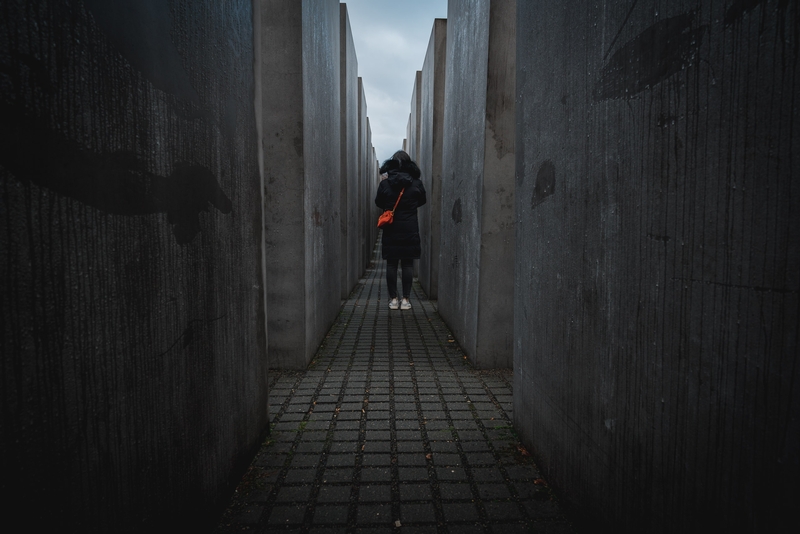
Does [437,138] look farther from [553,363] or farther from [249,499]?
[249,499]

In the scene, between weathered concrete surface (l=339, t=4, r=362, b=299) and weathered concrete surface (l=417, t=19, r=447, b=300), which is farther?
weathered concrete surface (l=417, t=19, r=447, b=300)

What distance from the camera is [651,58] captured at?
1.47m

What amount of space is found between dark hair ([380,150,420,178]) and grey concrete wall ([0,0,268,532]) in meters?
4.68

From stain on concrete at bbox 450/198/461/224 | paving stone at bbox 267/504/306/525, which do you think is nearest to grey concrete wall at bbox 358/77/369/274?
stain on concrete at bbox 450/198/461/224

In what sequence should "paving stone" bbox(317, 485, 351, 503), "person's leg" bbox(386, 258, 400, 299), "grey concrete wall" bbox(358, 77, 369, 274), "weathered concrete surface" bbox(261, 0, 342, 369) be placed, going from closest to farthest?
"paving stone" bbox(317, 485, 351, 503) < "weathered concrete surface" bbox(261, 0, 342, 369) < "person's leg" bbox(386, 258, 400, 299) < "grey concrete wall" bbox(358, 77, 369, 274)

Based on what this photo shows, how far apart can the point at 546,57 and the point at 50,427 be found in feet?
8.95

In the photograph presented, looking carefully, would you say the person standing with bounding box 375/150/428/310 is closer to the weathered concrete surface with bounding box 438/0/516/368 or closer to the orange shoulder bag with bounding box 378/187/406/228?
the orange shoulder bag with bounding box 378/187/406/228

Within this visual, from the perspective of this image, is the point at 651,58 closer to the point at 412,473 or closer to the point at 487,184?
the point at 412,473

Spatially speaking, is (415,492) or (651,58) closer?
(651,58)

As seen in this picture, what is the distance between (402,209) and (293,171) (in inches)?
121

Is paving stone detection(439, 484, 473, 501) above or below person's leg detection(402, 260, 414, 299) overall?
below

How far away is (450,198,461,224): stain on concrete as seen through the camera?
539cm

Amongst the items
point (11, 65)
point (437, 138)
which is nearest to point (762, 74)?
point (11, 65)

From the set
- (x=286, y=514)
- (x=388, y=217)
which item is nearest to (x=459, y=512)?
(x=286, y=514)
